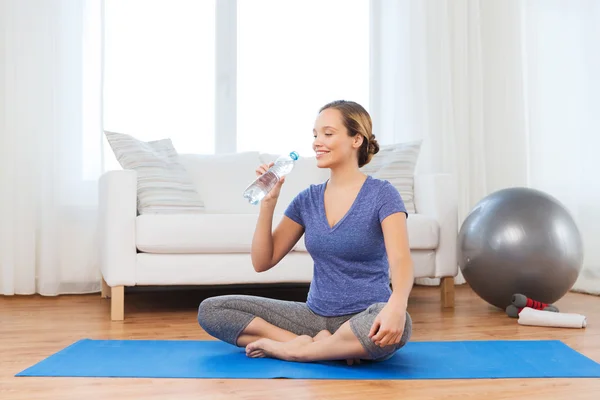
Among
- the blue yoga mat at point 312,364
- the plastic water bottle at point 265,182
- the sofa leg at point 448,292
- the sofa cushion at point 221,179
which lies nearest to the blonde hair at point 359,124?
the plastic water bottle at point 265,182

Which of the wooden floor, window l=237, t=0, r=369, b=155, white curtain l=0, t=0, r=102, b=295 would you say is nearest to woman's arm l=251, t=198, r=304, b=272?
the wooden floor

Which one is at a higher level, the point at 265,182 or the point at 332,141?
the point at 332,141

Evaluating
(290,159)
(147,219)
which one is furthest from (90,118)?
(290,159)

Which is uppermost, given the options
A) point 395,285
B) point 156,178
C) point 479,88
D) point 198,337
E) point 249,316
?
point 479,88

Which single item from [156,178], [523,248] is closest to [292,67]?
[156,178]

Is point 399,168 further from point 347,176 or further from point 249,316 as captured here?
point 249,316

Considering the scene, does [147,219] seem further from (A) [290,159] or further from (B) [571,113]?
(B) [571,113]

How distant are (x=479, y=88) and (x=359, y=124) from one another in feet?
8.05

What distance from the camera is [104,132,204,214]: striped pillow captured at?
3.16 metres

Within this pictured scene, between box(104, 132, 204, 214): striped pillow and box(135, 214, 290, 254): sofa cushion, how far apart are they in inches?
12.6

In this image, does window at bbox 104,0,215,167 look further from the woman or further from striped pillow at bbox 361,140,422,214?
the woman

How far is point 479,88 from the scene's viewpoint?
4184 millimetres

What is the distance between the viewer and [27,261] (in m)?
3.64

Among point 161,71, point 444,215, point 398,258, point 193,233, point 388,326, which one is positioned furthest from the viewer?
point 161,71
